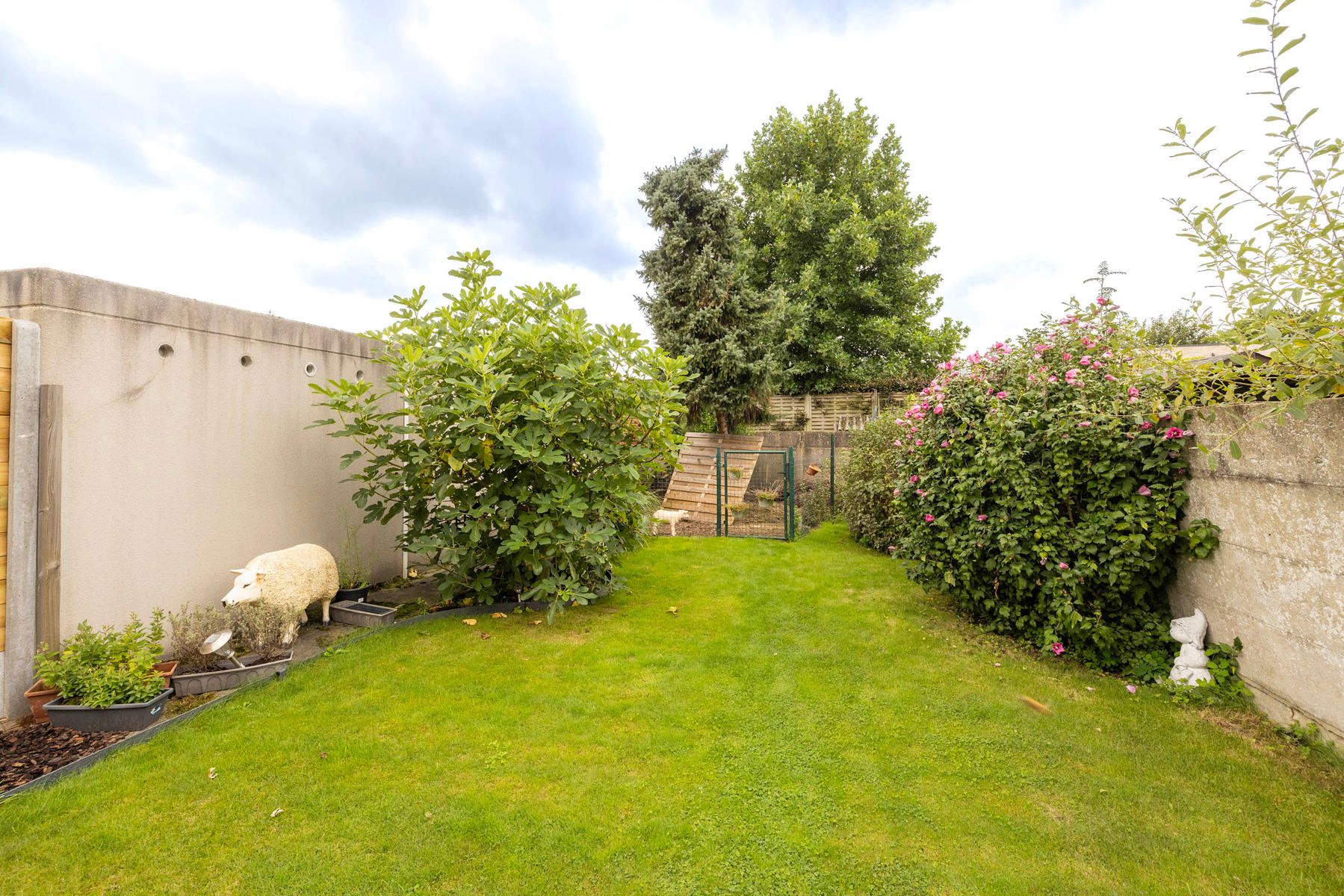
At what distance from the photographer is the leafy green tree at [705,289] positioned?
12.1m

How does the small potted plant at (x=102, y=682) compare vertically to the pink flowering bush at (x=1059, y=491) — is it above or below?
below

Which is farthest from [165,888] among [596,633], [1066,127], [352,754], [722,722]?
[1066,127]

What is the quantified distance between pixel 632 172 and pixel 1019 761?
13.0m

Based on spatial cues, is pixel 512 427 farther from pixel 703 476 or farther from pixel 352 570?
pixel 703 476

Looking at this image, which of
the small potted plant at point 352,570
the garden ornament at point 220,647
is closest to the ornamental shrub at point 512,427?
the small potted plant at point 352,570

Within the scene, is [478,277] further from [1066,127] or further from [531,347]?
[1066,127]

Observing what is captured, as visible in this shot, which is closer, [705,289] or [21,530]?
[21,530]

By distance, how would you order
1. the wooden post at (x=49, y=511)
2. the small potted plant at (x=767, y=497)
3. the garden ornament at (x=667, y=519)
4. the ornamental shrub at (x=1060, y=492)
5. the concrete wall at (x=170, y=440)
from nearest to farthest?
the wooden post at (x=49, y=511) < the concrete wall at (x=170, y=440) < the ornamental shrub at (x=1060, y=492) < the garden ornament at (x=667, y=519) < the small potted plant at (x=767, y=497)

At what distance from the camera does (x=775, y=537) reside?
8.28m

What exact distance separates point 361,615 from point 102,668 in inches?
65.1

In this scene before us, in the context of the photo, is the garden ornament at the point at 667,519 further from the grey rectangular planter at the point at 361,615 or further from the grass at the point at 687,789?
the grass at the point at 687,789

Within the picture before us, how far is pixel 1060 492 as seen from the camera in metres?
3.67

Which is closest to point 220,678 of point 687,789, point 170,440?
point 170,440

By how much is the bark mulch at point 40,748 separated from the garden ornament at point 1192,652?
6.08m
